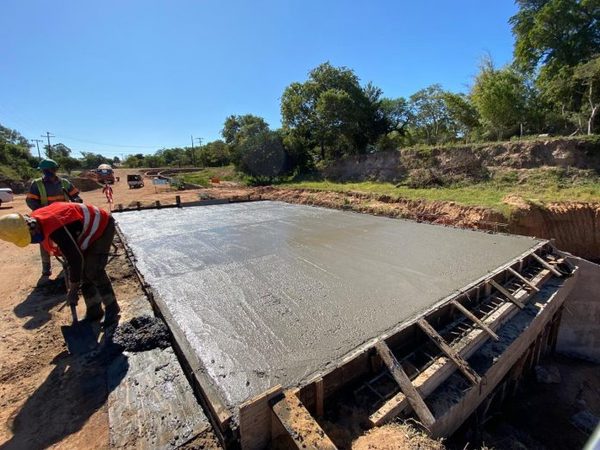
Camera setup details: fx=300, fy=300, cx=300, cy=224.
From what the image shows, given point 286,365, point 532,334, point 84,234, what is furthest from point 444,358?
point 84,234

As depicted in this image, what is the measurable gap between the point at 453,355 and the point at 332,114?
17.0 m

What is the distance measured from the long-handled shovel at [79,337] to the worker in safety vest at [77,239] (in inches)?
5.2

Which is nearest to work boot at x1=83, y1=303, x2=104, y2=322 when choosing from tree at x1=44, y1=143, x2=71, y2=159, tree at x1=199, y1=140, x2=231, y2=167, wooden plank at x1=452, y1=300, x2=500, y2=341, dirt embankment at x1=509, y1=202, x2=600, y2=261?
wooden plank at x1=452, y1=300, x2=500, y2=341

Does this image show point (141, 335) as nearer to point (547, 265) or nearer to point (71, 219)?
point (71, 219)

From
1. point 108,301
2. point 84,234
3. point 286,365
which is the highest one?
point 84,234

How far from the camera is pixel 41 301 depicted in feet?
11.7

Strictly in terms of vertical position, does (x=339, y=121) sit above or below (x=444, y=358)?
above

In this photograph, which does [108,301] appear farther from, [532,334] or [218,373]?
[532,334]

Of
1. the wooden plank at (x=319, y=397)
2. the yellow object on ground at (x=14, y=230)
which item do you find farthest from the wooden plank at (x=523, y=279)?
the yellow object on ground at (x=14, y=230)

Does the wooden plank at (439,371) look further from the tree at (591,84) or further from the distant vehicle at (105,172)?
the tree at (591,84)

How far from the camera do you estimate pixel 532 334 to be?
3.47 metres

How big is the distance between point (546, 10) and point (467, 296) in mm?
18577

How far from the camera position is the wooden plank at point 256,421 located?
170 centimetres

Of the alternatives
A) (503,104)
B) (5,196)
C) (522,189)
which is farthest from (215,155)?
(522,189)
